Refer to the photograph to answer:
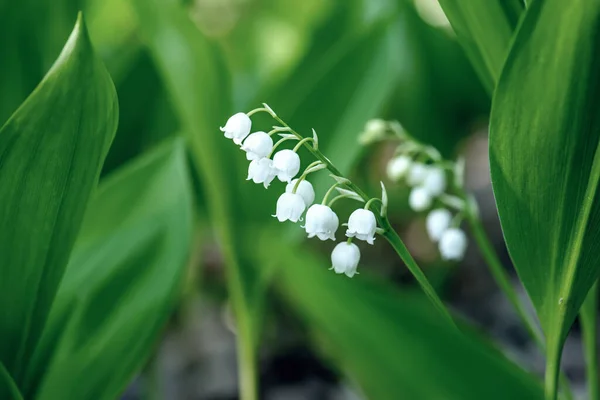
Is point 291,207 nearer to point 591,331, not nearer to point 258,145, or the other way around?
point 258,145

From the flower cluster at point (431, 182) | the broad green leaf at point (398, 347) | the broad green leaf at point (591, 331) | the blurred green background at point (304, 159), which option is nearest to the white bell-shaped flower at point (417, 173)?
the flower cluster at point (431, 182)

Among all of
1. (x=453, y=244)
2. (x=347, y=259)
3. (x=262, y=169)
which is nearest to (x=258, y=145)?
(x=262, y=169)

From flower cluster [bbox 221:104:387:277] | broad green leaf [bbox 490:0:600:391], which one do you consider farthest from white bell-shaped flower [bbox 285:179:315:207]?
broad green leaf [bbox 490:0:600:391]

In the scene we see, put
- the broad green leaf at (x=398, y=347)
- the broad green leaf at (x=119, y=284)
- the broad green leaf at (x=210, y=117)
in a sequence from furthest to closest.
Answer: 1. the broad green leaf at (x=210, y=117)
2. the broad green leaf at (x=119, y=284)
3. the broad green leaf at (x=398, y=347)

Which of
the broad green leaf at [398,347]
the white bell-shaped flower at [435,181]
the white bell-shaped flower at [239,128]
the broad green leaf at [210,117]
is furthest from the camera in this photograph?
the broad green leaf at [210,117]

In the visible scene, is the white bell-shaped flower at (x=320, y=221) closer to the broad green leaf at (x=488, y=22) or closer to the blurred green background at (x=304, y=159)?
the blurred green background at (x=304, y=159)

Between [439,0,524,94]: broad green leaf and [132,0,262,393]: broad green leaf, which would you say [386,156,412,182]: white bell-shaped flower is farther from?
[132,0,262,393]: broad green leaf

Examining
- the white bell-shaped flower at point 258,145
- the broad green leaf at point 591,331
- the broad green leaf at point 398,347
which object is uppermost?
the white bell-shaped flower at point 258,145
